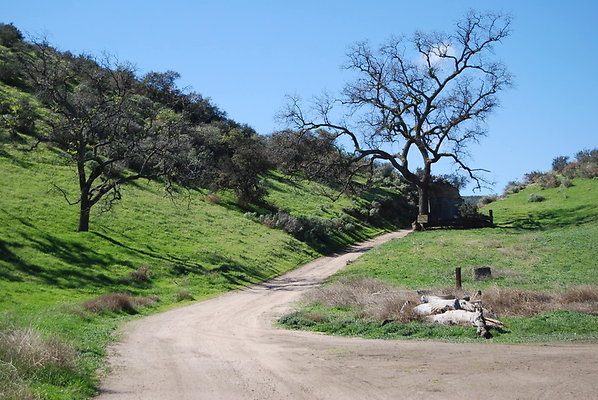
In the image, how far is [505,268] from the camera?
27641mm

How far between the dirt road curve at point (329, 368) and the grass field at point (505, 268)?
5.40ft

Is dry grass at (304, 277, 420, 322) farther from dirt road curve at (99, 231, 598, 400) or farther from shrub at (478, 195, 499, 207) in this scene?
shrub at (478, 195, 499, 207)

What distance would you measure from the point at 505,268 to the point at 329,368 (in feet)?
61.5

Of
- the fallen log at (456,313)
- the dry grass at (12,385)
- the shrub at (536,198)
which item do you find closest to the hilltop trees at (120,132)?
the fallen log at (456,313)

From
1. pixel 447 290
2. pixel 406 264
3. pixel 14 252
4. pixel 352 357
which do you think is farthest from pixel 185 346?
pixel 406 264

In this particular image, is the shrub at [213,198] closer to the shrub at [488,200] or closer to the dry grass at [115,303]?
the dry grass at [115,303]

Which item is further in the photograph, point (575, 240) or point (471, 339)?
point (575, 240)

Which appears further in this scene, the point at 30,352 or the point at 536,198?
the point at 536,198

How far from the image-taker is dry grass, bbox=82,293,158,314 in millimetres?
19955

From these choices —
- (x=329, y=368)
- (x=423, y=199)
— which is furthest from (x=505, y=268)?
(x=423, y=199)

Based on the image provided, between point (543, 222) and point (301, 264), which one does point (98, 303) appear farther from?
point (543, 222)

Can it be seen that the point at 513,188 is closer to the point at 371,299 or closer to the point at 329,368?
the point at 371,299

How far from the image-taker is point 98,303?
20266mm

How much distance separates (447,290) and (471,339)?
620cm
